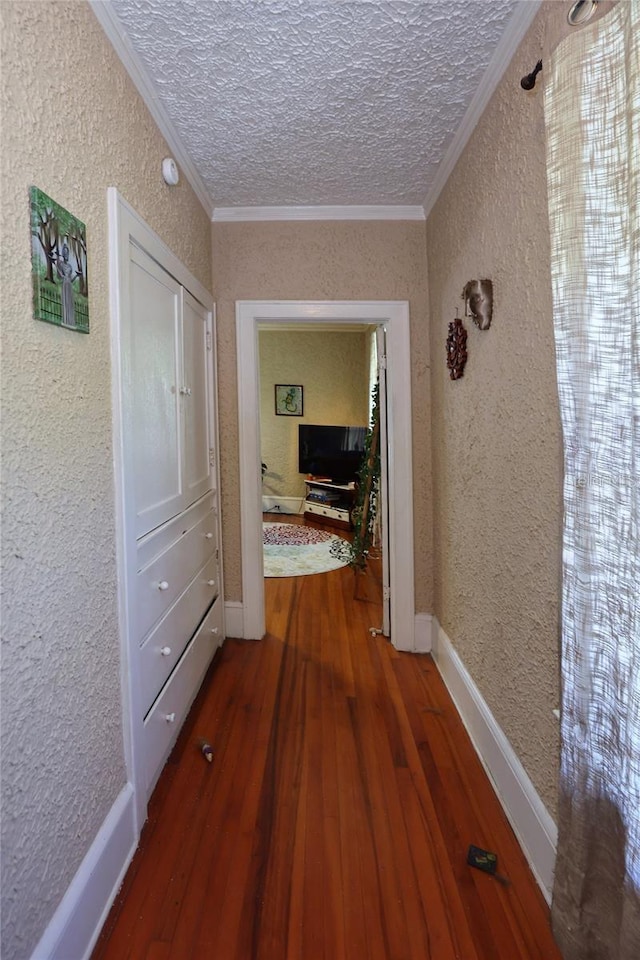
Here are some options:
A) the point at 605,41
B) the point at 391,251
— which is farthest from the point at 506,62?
the point at 391,251

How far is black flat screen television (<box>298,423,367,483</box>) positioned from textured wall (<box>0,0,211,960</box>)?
471cm

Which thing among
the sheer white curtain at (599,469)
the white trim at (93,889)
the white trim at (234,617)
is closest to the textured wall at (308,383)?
the white trim at (234,617)

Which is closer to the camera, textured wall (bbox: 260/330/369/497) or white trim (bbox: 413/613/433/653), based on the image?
white trim (bbox: 413/613/433/653)

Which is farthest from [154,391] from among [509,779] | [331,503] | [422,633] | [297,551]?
[331,503]

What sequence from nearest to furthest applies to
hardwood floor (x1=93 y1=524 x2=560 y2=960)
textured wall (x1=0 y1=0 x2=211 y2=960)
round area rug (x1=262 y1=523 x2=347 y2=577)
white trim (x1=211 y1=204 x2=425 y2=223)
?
textured wall (x1=0 y1=0 x2=211 y2=960) < hardwood floor (x1=93 y1=524 x2=560 y2=960) < white trim (x1=211 y1=204 x2=425 y2=223) < round area rug (x1=262 y1=523 x2=347 y2=577)

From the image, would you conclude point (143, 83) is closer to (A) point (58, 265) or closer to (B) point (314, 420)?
(A) point (58, 265)

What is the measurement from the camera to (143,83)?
143cm

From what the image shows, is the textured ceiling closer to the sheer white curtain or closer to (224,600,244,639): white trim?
the sheer white curtain

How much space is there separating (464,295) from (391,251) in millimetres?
868

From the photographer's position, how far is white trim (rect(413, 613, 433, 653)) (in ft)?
8.12

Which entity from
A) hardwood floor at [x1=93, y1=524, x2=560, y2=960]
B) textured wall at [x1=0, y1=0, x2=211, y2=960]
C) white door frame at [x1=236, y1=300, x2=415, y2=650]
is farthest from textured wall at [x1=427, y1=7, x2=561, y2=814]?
textured wall at [x1=0, y1=0, x2=211, y2=960]

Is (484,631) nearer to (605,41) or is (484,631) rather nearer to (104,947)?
(104,947)

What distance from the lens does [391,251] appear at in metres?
2.38

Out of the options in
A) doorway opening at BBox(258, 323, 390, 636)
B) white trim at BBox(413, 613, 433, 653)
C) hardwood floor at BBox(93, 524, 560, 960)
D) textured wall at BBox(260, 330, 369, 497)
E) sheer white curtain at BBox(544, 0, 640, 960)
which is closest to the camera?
sheer white curtain at BBox(544, 0, 640, 960)
